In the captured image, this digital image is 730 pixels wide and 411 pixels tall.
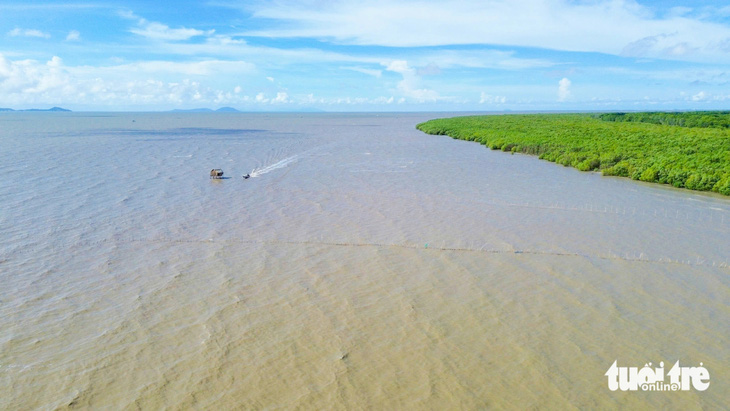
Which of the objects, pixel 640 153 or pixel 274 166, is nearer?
pixel 640 153

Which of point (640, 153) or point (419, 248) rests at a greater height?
point (640, 153)

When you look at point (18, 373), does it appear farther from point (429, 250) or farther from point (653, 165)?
point (653, 165)

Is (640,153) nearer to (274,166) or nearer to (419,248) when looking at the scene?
(274,166)

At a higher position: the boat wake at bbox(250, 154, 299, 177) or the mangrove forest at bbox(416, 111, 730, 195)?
the mangrove forest at bbox(416, 111, 730, 195)

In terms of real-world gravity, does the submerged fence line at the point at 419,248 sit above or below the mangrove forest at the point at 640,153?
below

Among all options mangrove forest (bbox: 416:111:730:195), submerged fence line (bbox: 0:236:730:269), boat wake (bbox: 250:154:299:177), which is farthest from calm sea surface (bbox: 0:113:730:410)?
boat wake (bbox: 250:154:299:177)

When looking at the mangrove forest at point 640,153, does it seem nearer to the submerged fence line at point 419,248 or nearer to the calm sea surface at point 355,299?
the calm sea surface at point 355,299

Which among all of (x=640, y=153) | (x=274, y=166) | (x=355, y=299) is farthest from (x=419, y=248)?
(x=640, y=153)

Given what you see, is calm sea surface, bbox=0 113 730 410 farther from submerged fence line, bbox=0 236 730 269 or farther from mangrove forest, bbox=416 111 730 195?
mangrove forest, bbox=416 111 730 195

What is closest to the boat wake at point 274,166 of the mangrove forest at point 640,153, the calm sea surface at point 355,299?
the calm sea surface at point 355,299
